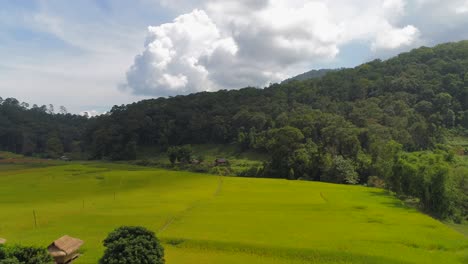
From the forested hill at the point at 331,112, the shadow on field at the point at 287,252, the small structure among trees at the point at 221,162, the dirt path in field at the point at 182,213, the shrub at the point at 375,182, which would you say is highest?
the forested hill at the point at 331,112

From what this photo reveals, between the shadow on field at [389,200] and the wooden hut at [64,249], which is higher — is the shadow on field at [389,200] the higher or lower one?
the lower one

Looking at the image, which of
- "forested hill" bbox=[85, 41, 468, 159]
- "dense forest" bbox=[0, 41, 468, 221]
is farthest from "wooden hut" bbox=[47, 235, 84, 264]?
"forested hill" bbox=[85, 41, 468, 159]

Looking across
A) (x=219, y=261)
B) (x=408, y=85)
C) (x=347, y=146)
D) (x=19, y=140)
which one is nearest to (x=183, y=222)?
(x=219, y=261)

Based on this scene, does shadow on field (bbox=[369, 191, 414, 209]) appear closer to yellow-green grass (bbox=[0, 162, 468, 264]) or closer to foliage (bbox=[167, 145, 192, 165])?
yellow-green grass (bbox=[0, 162, 468, 264])

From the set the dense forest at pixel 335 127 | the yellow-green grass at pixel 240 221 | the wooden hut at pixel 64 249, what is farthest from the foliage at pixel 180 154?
the wooden hut at pixel 64 249

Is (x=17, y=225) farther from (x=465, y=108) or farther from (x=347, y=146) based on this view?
(x=465, y=108)

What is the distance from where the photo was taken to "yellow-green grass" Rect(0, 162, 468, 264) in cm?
2667

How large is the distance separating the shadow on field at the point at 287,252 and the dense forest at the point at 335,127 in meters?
27.7

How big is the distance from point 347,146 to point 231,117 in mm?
58525

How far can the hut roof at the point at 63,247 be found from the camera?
953 inches

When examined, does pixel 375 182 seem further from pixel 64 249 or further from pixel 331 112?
pixel 64 249

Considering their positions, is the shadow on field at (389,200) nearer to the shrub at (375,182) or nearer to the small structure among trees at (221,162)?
the shrub at (375,182)

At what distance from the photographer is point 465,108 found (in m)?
113

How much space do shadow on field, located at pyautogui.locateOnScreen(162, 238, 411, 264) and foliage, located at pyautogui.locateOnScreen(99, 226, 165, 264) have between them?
18.4 ft
